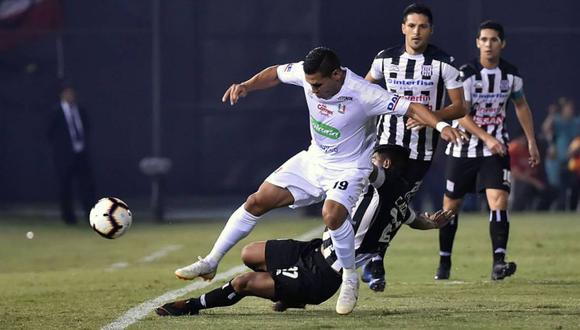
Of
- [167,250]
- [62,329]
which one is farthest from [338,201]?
[167,250]

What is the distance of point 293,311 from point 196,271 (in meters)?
0.72

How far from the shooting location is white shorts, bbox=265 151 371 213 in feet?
32.4

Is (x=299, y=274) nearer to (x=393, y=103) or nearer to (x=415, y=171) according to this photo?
(x=393, y=103)

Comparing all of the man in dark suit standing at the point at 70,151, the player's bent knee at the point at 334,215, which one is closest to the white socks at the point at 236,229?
the player's bent knee at the point at 334,215

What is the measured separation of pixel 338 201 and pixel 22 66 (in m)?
15.5

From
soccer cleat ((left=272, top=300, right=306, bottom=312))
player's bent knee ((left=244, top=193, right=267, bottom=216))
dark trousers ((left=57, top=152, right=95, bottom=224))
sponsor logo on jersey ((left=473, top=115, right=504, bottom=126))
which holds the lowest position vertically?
dark trousers ((left=57, top=152, right=95, bottom=224))

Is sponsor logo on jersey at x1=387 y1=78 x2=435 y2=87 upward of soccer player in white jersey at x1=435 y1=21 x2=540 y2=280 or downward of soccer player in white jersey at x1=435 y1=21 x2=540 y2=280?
upward

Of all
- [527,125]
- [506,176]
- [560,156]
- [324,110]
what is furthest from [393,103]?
[560,156]

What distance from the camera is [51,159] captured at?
24484 mm

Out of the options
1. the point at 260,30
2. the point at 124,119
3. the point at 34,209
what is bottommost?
the point at 34,209

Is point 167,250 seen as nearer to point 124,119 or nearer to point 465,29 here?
point 124,119

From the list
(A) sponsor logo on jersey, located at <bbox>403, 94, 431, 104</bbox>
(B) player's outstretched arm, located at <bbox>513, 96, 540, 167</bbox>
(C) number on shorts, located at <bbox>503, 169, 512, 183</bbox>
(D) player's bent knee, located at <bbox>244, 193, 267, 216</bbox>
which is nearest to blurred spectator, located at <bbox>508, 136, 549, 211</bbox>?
(B) player's outstretched arm, located at <bbox>513, 96, 540, 167</bbox>

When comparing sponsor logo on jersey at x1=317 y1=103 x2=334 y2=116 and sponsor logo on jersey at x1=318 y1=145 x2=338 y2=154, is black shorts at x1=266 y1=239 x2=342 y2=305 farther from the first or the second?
sponsor logo on jersey at x1=317 y1=103 x2=334 y2=116

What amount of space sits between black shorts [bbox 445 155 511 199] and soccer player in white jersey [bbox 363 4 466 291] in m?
1.12
